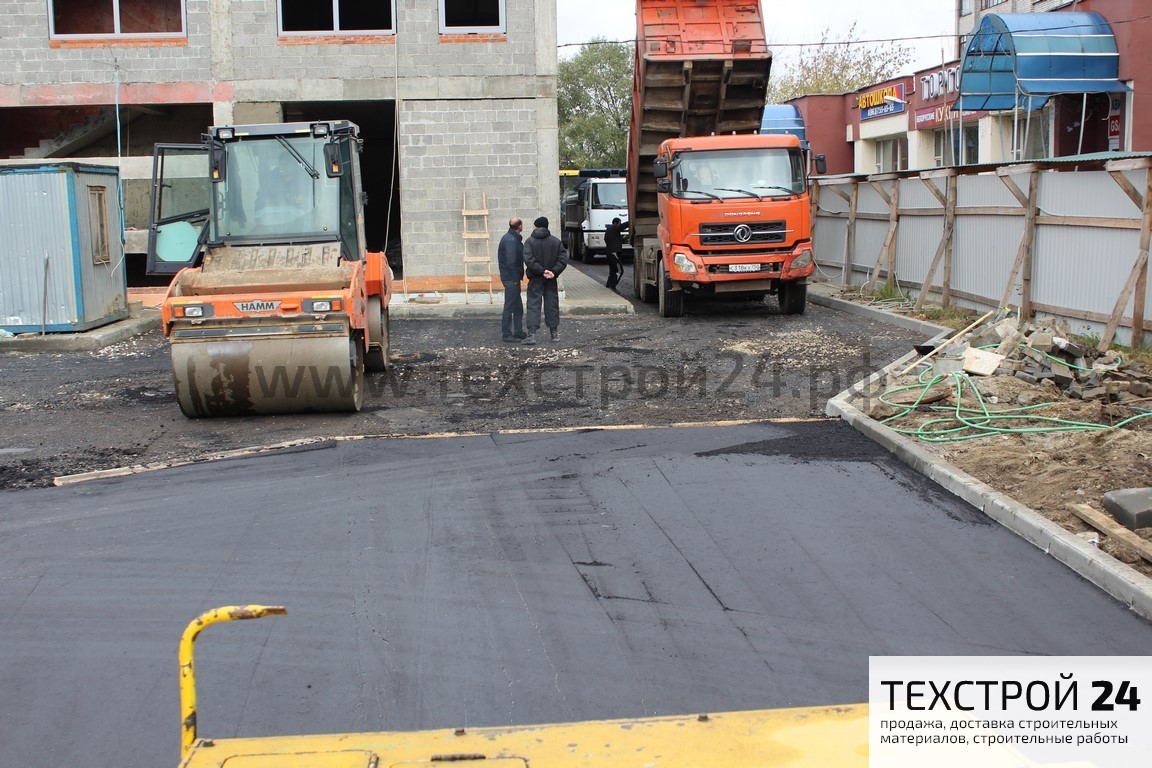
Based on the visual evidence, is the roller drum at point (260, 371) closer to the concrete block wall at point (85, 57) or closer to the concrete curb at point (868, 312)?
the concrete curb at point (868, 312)

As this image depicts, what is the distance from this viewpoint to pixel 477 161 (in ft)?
69.4

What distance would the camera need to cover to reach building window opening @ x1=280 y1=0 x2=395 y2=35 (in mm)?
21000

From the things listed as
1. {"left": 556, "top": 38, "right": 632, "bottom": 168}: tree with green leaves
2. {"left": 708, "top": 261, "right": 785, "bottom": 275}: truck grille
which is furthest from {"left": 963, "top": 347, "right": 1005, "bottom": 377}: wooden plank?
{"left": 556, "top": 38, "right": 632, "bottom": 168}: tree with green leaves

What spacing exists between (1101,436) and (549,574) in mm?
4768

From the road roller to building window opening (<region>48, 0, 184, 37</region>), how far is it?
1166cm

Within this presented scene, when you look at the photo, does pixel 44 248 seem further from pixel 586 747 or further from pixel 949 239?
pixel 586 747

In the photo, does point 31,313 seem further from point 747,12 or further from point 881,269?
point 881,269

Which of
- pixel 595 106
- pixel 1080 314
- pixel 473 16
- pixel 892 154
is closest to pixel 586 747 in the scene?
pixel 1080 314

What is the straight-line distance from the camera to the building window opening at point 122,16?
897 inches

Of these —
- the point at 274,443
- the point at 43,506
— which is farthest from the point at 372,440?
the point at 43,506

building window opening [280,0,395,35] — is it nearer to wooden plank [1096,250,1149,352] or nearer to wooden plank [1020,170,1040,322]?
wooden plank [1020,170,1040,322]

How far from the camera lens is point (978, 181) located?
16.8 meters

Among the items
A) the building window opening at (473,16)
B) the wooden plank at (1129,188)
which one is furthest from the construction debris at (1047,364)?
the building window opening at (473,16)

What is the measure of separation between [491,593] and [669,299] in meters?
13.5
